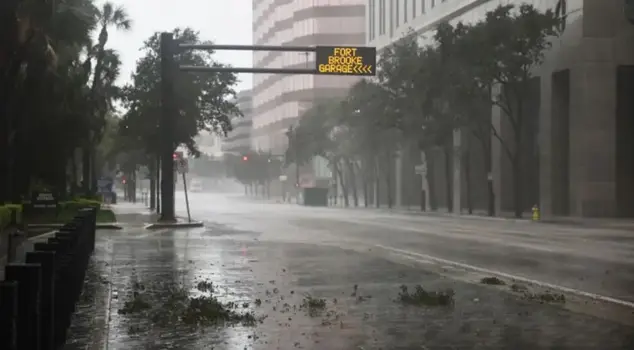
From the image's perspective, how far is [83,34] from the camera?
140 feet

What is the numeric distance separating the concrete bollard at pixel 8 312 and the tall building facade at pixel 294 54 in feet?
382

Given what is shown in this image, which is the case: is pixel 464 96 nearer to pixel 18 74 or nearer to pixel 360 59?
pixel 360 59

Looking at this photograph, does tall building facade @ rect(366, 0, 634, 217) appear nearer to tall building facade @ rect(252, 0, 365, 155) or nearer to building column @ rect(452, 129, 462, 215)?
building column @ rect(452, 129, 462, 215)

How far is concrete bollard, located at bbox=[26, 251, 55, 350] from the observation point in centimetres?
759

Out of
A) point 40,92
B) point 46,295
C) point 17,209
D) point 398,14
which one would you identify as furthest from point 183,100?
point 398,14

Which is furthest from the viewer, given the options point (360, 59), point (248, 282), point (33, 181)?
point (33, 181)

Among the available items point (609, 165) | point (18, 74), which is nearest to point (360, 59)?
point (18, 74)

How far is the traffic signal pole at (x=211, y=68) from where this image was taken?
109ft

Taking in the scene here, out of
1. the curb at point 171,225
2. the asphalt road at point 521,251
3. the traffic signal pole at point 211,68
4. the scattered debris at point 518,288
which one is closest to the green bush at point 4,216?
the curb at point 171,225

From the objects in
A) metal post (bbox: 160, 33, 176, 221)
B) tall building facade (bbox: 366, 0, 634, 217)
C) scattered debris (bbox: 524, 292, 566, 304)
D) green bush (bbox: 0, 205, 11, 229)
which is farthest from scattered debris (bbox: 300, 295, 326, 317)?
tall building facade (bbox: 366, 0, 634, 217)

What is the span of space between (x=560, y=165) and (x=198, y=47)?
3200 cm

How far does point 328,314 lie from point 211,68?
24.8 m

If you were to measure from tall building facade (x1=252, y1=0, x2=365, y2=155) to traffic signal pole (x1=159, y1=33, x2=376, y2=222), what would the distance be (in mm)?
82094

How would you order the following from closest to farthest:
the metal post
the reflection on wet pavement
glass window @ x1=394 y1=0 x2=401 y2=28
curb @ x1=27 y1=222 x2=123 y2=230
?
the reflection on wet pavement, curb @ x1=27 y1=222 x2=123 y2=230, the metal post, glass window @ x1=394 y1=0 x2=401 y2=28
